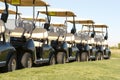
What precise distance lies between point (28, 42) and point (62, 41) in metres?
5.21

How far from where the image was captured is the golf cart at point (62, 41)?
19.9m

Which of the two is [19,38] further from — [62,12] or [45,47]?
[62,12]

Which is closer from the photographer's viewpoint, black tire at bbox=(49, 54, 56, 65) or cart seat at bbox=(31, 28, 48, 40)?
cart seat at bbox=(31, 28, 48, 40)

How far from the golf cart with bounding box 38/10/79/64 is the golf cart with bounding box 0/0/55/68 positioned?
144 centimetres

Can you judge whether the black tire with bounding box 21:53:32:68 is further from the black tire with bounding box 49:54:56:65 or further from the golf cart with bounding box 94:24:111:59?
the golf cart with bounding box 94:24:111:59

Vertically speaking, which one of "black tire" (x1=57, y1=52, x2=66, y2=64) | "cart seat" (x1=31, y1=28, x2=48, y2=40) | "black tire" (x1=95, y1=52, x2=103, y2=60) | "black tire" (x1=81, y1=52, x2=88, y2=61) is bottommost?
"black tire" (x1=95, y1=52, x2=103, y2=60)

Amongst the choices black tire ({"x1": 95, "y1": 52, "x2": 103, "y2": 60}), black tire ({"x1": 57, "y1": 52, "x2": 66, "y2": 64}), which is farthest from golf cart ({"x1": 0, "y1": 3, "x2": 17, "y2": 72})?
black tire ({"x1": 95, "y1": 52, "x2": 103, "y2": 60})

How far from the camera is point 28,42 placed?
15945mm

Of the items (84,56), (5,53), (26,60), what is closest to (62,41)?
(84,56)

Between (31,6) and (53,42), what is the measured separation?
2668mm

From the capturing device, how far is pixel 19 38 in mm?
15664

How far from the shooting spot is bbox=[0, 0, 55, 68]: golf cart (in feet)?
50.9

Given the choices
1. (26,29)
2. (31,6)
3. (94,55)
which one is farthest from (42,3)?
(94,55)

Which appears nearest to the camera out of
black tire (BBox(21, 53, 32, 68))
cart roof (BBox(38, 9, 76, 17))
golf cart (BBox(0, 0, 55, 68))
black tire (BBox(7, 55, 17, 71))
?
black tire (BBox(7, 55, 17, 71))
